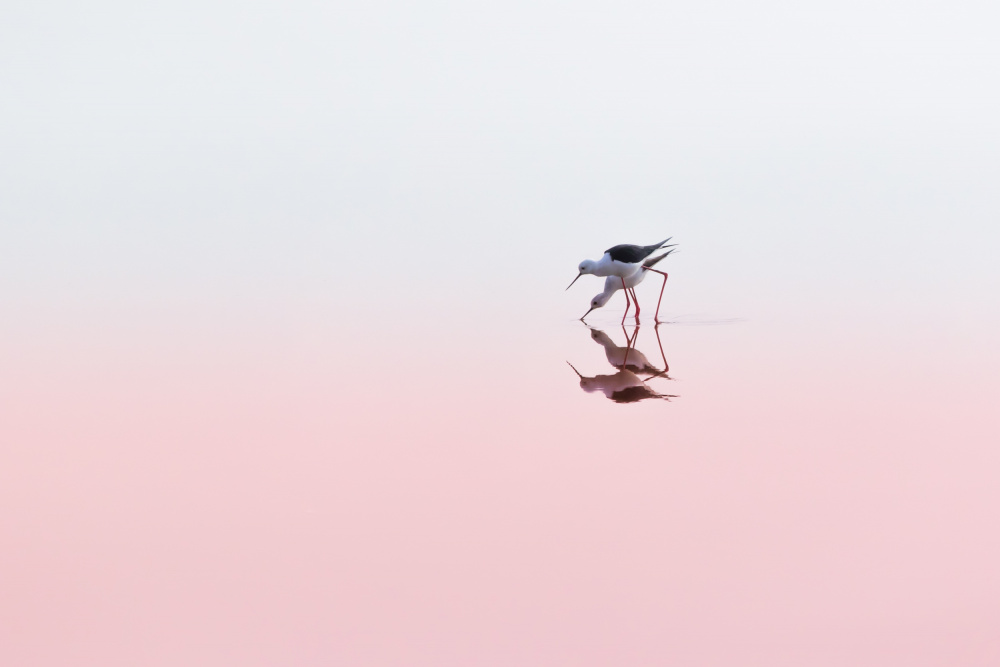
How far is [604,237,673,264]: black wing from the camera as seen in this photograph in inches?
299

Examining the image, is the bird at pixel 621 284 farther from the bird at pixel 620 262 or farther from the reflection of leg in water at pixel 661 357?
the reflection of leg in water at pixel 661 357

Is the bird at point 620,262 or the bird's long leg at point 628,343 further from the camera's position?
the bird at point 620,262

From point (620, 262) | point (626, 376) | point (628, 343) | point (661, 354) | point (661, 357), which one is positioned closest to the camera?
point (626, 376)

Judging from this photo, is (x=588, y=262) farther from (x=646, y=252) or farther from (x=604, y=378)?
(x=604, y=378)

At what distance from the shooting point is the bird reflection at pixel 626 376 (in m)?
5.00

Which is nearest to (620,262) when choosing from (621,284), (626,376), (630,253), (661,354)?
(630,253)

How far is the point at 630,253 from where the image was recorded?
7605 mm

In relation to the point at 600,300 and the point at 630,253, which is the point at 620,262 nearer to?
the point at 630,253

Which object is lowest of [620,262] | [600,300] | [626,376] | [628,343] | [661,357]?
[626,376]

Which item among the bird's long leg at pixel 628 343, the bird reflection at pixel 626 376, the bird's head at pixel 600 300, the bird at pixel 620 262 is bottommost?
the bird reflection at pixel 626 376

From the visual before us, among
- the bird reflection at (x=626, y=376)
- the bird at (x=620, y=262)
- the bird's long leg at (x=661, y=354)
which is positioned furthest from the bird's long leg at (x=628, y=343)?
the bird at (x=620, y=262)

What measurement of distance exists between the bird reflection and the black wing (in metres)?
1.06

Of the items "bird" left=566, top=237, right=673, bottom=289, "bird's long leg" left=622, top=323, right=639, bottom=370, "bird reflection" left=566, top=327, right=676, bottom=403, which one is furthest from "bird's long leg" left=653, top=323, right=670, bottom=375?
"bird" left=566, top=237, right=673, bottom=289

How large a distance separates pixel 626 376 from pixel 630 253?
7.47 ft
